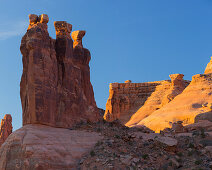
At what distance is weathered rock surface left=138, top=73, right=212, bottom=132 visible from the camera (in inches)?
2309

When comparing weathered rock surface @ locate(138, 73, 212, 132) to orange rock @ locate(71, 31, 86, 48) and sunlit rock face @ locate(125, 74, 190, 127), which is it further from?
orange rock @ locate(71, 31, 86, 48)

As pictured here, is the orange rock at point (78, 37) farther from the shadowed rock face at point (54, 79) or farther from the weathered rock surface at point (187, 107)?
the weathered rock surface at point (187, 107)

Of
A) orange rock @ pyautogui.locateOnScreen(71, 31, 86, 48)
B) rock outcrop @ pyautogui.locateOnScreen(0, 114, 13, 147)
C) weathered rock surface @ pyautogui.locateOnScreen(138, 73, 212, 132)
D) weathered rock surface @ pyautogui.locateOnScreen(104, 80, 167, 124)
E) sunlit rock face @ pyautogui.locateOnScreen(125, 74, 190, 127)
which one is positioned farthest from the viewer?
weathered rock surface @ pyautogui.locateOnScreen(104, 80, 167, 124)

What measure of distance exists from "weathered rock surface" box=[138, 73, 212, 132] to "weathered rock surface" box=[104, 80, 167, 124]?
17.7 m

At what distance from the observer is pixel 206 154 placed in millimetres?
32344

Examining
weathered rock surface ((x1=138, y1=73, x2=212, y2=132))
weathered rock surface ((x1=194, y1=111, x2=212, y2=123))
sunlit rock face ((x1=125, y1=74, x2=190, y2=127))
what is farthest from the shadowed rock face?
sunlit rock face ((x1=125, y1=74, x2=190, y2=127))

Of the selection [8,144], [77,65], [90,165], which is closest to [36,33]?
[77,65]

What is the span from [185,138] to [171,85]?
4946 centimetres

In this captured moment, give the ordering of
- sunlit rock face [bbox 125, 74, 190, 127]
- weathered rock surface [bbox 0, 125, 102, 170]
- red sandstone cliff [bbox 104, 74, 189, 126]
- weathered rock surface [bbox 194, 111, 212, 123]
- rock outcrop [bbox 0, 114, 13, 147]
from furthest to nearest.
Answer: red sandstone cliff [bbox 104, 74, 189, 126], sunlit rock face [bbox 125, 74, 190, 127], rock outcrop [bbox 0, 114, 13, 147], weathered rock surface [bbox 194, 111, 212, 123], weathered rock surface [bbox 0, 125, 102, 170]

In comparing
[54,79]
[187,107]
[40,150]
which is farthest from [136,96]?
[40,150]

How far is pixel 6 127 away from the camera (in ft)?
238

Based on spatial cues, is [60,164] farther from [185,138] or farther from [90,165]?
[185,138]

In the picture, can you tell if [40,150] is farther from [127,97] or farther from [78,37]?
[127,97]

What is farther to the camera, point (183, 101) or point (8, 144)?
point (183, 101)
